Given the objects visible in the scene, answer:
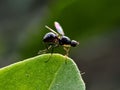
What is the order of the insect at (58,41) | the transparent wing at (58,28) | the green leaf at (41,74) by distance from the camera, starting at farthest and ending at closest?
the insect at (58,41)
the transparent wing at (58,28)
the green leaf at (41,74)

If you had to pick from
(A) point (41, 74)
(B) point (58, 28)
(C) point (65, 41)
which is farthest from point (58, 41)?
(A) point (41, 74)

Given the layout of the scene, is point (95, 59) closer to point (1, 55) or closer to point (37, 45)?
point (1, 55)

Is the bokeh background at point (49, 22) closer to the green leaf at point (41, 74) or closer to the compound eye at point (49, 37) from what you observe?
the compound eye at point (49, 37)

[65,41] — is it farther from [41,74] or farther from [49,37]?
[41,74]

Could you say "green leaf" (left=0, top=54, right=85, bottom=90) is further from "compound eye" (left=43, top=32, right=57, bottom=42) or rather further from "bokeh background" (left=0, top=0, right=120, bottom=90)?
"bokeh background" (left=0, top=0, right=120, bottom=90)

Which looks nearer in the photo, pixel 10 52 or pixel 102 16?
pixel 102 16

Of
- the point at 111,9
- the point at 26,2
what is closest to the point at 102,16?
the point at 111,9

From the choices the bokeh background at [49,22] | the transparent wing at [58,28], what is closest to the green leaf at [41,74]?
the transparent wing at [58,28]

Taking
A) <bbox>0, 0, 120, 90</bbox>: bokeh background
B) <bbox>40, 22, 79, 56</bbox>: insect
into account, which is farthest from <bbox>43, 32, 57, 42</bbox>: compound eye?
<bbox>0, 0, 120, 90</bbox>: bokeh background
